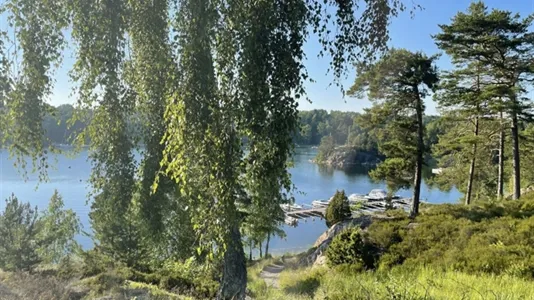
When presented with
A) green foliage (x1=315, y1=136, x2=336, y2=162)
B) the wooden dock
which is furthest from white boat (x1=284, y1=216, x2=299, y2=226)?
green foliage (x1=315, y1=136, x2=336, y2=162)

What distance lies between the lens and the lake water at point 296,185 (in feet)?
94.0

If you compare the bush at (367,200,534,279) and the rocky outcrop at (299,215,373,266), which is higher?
the bush at (367,200,534,279)

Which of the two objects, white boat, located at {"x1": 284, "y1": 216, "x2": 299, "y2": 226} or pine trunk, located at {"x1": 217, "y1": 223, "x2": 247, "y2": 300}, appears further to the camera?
white boat, located at {"x1": 284, "y1": 216, "x2": 299, "y2": 226}

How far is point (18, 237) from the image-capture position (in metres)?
10.6

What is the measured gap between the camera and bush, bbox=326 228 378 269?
930cm

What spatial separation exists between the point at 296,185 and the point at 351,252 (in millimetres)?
32677

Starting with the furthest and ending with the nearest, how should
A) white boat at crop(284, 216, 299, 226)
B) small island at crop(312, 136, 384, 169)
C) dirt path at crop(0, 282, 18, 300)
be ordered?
small island at crop(312, 136, 384, 169) < white boat at crop(284, 216, 299, 226) < dirt path at crop(0, 282, 18, 300)

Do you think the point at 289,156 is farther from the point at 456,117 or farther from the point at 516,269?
the point at 456,117

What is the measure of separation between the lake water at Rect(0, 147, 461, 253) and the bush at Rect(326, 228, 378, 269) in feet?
21.3

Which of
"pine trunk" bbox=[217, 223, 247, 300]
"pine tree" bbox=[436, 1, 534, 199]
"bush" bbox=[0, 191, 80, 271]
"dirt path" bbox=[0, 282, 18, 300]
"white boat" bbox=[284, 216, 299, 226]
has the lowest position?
"white boat" bbox=[284, 216, 299, 226]

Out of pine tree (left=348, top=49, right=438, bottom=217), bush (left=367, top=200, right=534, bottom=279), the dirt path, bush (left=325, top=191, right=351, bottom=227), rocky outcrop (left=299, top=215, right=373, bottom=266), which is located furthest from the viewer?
bush (left=325, top=191, right=351, bottom=227)

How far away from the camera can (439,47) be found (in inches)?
606

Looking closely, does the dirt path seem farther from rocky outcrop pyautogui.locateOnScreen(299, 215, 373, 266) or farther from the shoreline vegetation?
rocky outcrop pyautogui.locateOnScreen(299, 215, 373, 266)

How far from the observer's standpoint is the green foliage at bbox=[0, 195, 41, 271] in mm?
10078
